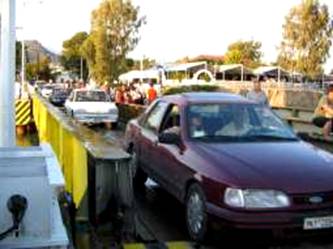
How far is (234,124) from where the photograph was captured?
27.5ft

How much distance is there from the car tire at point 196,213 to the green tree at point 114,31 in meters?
46.6

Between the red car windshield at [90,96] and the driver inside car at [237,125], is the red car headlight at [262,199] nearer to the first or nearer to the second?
the driver inside car at [237,125]

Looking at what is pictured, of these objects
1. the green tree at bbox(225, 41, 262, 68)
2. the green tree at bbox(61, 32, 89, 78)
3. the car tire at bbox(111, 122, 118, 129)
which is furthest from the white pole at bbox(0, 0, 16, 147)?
the green tree at bbox(61, 32, 89, 78)

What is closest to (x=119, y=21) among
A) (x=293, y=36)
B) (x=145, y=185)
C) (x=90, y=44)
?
(x=90, y=44)

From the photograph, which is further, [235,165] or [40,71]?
[40,71]

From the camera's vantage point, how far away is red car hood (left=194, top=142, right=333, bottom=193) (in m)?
6.75

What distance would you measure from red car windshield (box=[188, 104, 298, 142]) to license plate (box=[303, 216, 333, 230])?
1.53 meters

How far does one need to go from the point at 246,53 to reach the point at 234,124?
10761 centimetres

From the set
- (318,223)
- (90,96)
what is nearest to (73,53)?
(90,96)

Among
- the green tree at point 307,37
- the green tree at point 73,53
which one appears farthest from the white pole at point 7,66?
the green tree at point 73,53

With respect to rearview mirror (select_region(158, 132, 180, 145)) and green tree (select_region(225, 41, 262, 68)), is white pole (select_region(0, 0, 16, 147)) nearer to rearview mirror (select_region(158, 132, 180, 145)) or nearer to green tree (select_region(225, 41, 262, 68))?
rearview mirror (select_region(158, 132, 180, 145))

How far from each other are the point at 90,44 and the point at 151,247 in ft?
179

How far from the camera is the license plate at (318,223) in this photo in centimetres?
671

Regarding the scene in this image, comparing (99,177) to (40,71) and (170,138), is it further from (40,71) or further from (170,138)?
(40,71)
